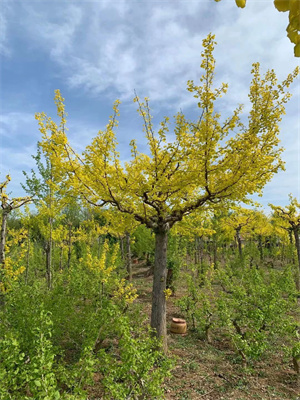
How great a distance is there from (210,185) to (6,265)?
17.0ft

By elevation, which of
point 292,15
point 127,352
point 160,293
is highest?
point 292,15

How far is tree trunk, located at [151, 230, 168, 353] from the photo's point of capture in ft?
16.2

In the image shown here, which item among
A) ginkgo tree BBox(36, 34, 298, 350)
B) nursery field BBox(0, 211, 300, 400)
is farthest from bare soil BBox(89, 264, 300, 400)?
ginkgo tree BBox(36, 34, 298, 350)

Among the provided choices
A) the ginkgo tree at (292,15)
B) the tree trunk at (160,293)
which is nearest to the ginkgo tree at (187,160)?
the tree trunk at (160,293)

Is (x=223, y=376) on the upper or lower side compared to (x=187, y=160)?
lower

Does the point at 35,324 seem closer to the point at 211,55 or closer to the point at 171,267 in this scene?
the point at 211,55

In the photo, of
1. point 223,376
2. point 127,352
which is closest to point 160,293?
point 223,376

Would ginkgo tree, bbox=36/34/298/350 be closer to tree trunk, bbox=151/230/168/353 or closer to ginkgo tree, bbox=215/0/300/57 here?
tree trunk, bbox=151/230/168/353

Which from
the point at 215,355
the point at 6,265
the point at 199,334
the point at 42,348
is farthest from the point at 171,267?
the point at 42,348

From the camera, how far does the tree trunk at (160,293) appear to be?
4949mm

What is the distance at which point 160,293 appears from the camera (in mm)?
5016

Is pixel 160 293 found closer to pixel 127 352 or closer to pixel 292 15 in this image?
pixel 127 352

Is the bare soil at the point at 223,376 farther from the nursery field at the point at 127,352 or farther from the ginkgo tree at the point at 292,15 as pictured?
the ginkgo tree at the point at 292,15

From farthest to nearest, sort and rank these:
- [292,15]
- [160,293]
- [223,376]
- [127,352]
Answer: [160,293], [223,376], [127,352], [292,15]
